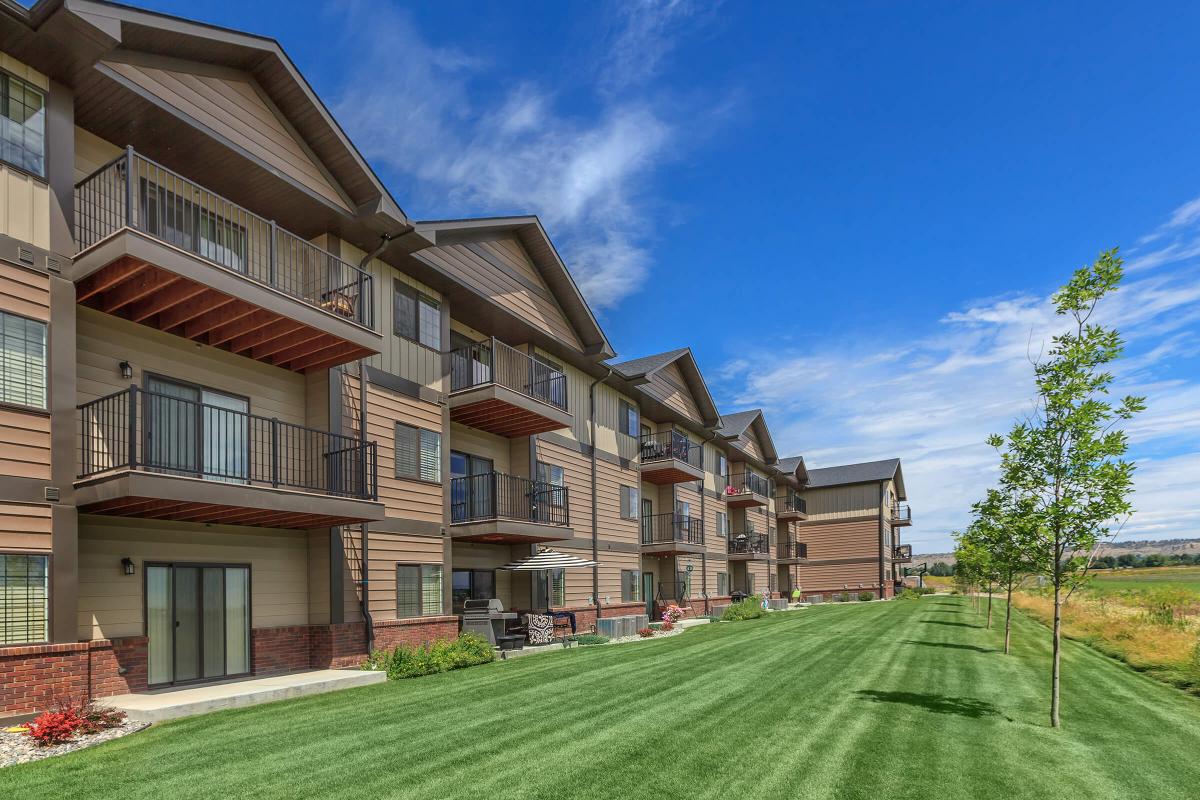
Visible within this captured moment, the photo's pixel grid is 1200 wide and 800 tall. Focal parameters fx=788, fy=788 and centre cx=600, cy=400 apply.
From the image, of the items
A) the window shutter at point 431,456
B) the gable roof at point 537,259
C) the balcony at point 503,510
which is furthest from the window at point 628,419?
the window shutter at point 431,456

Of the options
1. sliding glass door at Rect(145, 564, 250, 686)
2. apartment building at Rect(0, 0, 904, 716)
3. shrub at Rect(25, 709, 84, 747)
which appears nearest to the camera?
shrub at Rect(25, 709, 84, 747)

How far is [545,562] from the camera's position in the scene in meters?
20.3

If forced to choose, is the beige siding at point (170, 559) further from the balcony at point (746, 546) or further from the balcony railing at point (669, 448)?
the balcony at point (746, 546)

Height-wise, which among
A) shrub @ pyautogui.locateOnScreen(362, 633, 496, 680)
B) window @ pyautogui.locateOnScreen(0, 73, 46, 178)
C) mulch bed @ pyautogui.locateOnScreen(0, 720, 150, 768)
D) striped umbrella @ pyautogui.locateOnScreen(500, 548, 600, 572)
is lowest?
shrub @ pyautogui.locateOnScreen(362, 633, 496, 680)

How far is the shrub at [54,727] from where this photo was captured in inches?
335

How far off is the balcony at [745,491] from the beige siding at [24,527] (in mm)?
32204

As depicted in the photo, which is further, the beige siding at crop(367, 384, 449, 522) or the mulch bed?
the beige siding at crop(367, 384, 449, 522)

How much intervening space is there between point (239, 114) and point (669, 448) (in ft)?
67.5

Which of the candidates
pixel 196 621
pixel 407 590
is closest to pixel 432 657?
pixel 407 590

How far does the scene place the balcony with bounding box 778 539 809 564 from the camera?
5018 cm

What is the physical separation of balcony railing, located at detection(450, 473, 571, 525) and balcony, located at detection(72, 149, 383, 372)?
555 centimetres

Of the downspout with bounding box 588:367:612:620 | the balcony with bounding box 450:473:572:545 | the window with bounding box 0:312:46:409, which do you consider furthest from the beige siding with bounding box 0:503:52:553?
the downspout with bounding box 588:367:612:620

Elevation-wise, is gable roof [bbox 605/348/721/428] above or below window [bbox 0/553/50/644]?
above

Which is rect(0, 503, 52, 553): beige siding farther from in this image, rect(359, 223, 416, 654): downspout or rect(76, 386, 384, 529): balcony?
rect(359, 223, 416, 654): downspout
